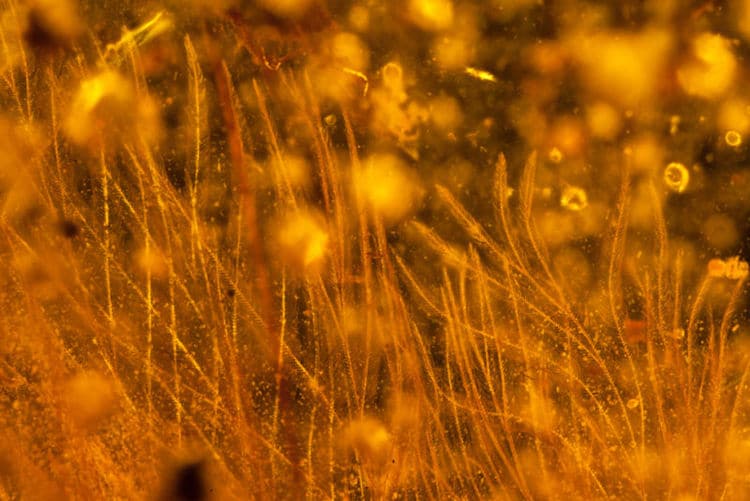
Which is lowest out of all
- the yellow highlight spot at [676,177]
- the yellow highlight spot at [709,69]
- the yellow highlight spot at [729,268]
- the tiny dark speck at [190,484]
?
the tiny dark speck at [190,484]

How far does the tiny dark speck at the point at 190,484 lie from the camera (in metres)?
1.25

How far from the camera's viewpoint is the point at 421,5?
4.16 ft

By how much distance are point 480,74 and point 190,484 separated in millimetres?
667

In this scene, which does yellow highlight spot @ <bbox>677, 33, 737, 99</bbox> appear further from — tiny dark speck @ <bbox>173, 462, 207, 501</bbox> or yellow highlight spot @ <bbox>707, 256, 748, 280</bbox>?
tiny dark speck @ <bbox>173, 462, 207, 501</bbox>

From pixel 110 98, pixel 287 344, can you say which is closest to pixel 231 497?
pixel 287 344

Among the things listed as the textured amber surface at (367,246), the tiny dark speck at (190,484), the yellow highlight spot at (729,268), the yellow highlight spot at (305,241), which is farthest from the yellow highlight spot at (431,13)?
the tiny dark speck at (190,484)

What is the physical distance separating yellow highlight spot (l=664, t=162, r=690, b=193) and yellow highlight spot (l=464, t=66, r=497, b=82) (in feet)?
0.86

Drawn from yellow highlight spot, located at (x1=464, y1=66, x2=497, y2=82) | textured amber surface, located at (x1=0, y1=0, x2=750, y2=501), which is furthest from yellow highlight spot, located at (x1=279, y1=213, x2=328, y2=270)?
yellow highlight spot, located at (x1=464, y1=66, x2=497, y2=82)

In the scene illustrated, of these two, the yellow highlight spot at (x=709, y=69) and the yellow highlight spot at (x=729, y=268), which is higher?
the yellow highlight spot at (x=709, y=69)

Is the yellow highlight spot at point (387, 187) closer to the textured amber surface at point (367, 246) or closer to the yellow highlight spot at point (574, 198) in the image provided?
the textured amber surface at point (367, 246)

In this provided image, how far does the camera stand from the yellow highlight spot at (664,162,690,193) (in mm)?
1257

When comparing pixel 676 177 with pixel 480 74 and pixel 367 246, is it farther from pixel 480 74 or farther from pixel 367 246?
pixel 367 246

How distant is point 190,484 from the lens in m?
1.25

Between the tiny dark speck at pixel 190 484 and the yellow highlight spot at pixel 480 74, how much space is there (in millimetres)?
632
